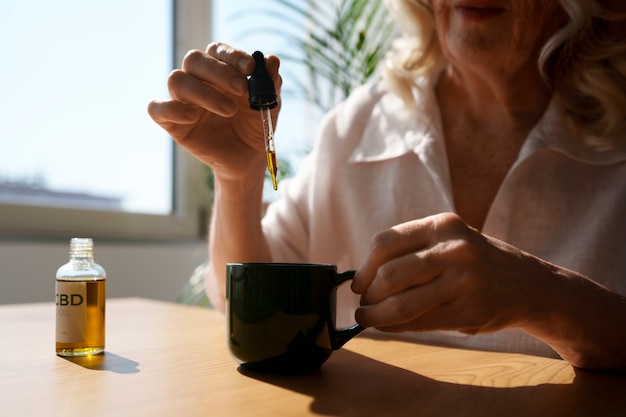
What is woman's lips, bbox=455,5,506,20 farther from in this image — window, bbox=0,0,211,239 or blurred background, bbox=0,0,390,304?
window, bbox=0,0,211,239

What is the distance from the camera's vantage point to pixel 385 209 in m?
1.19

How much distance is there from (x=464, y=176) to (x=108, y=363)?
0.72 metres

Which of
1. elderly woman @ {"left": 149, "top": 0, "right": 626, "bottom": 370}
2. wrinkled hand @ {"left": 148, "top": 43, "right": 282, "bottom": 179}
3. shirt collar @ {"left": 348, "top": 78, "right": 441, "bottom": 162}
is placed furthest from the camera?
shirt collar @ {"left": 348, "top": 78, "right": 441, "bottom": 162}

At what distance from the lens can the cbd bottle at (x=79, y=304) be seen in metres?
0.69

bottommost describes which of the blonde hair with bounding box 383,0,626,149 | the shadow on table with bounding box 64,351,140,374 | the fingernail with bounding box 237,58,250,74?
the shadow on table with bounding box 64,351,140,374

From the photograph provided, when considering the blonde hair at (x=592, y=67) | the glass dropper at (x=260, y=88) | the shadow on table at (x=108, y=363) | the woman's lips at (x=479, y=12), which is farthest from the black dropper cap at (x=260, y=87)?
the blonde hair at (x=592, y=67)

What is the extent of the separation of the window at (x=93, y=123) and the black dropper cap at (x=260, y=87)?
1.22 metres

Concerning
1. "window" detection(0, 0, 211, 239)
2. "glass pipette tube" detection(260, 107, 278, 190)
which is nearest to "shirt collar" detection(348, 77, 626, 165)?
"glass pipette tube" detection(260, 107, 278, 190)

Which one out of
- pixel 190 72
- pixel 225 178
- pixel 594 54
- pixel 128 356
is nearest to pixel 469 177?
pixel 594 54

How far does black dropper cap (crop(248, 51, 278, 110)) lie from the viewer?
69 cm

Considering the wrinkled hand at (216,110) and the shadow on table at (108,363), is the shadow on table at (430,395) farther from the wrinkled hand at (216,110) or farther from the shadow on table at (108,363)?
the wrinkled hand at (216,110)

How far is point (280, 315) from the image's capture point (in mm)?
593

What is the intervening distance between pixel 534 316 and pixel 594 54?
25.3 inches

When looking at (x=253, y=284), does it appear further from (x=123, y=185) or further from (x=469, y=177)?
(x=123, y=185)
